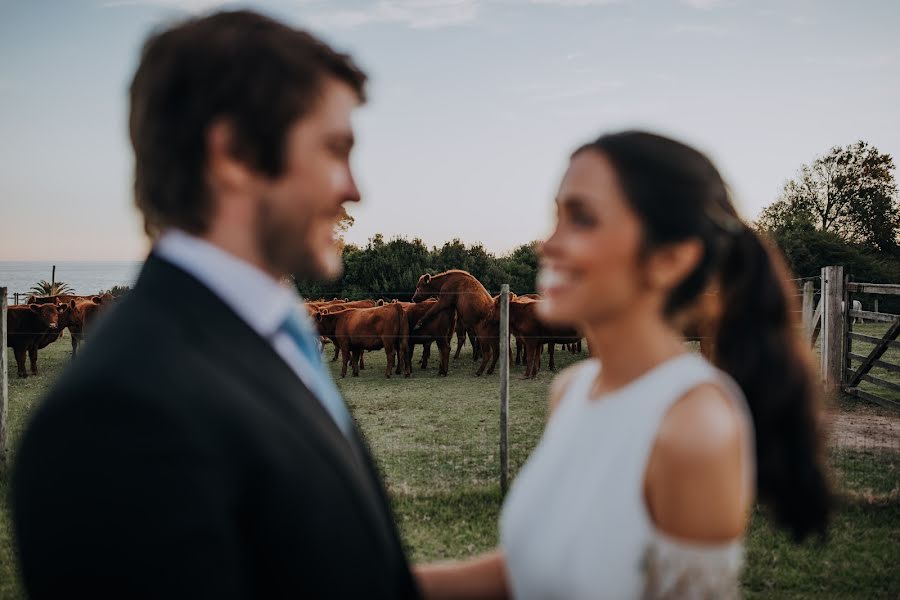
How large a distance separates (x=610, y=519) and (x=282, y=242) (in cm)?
81

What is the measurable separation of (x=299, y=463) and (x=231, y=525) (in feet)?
0.41

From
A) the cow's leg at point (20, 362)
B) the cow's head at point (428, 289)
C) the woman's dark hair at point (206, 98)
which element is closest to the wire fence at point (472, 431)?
the cow's head at point (428, 289)

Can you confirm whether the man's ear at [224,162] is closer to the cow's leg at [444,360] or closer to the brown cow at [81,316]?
the cow's leg at [444,360]

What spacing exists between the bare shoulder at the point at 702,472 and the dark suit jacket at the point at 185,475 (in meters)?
0.52

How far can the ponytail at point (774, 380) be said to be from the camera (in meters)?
1.54

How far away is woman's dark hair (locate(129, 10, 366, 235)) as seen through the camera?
46.5 inches

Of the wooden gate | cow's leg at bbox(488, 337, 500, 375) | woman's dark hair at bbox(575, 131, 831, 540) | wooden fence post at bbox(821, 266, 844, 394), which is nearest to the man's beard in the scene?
woman's dark hair at bbox(575, 131, 831, 540)

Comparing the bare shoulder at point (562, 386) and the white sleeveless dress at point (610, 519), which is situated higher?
the bare shoulder at point (562, 386)

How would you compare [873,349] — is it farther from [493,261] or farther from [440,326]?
[493,261]

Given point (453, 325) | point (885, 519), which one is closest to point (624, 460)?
point (885, 519)

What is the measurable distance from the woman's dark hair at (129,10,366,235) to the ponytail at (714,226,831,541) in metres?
1.01

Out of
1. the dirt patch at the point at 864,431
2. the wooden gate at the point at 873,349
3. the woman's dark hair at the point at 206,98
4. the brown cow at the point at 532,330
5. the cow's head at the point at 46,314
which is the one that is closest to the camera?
the woman's dark hair at the point at 206,98

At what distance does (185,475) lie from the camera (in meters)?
0.90

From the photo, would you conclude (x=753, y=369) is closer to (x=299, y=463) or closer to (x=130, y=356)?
(x=299, y=463)
